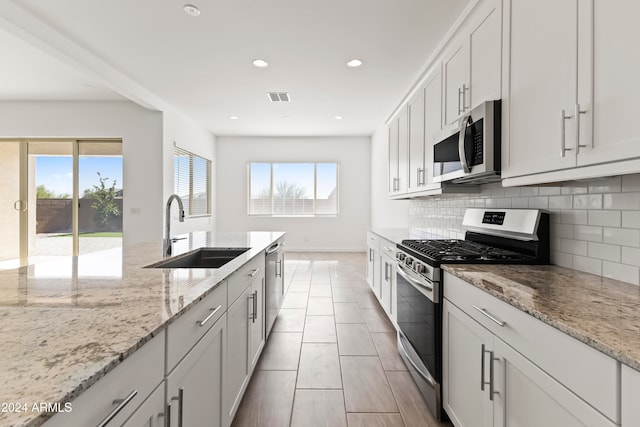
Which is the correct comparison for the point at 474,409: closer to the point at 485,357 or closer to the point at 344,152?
the point at 485,357

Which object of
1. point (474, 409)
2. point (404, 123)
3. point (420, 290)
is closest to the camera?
point (474, 409)

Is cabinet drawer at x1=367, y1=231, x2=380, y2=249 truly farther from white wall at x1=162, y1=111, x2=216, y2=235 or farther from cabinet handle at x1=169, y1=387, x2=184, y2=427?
white wall at x1=162, y1=111, x2=216, y2=235

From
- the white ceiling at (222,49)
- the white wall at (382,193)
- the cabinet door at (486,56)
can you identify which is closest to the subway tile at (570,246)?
the cabinet door at (486,56)

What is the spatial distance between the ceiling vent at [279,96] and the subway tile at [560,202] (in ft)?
12.3

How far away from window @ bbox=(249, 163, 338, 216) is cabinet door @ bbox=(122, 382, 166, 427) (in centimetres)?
679

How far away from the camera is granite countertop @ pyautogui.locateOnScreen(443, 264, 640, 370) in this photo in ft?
2.46

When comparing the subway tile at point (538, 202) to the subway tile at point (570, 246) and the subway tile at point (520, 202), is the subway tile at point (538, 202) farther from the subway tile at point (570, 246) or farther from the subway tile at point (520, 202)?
the subway tile at point (570, 246)

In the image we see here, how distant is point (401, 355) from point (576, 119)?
190cm

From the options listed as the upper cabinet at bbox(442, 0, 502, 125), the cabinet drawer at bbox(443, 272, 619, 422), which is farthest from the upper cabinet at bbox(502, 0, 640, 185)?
the cabinet drawer at bbox(443, 272, 619, 422)

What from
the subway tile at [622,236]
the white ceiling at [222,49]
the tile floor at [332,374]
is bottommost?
the tile floor at [332,374]

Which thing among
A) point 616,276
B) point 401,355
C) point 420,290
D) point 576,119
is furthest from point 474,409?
point 576,119

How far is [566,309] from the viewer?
3.11ft

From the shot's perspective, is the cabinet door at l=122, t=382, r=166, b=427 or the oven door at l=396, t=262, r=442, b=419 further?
the oven door at l=396, t=262, r=442, b=419

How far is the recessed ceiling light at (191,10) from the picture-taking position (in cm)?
251
